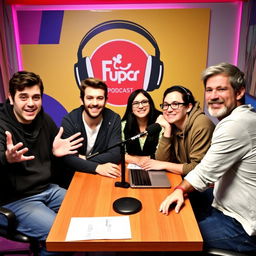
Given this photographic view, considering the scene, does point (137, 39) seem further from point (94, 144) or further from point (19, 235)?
point (19, 235)

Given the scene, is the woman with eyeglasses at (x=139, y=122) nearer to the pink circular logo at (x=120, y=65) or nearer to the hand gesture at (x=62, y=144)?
the hand gesture at (x=62, y=144)

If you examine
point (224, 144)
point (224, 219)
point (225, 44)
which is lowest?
point (224, 219)

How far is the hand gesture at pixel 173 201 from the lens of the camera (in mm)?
1583

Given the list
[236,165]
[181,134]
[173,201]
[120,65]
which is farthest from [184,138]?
[120,65]

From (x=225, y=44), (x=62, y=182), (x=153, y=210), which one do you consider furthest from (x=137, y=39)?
(x=153, y=210)

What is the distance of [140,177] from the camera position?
200 cm

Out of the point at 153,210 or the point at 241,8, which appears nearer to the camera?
the point at 153,210

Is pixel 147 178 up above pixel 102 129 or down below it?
below

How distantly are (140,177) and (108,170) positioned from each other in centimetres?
26

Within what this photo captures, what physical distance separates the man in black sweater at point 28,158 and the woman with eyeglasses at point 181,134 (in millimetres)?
791

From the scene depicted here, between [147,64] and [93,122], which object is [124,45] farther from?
[93,122]

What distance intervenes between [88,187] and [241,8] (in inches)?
120

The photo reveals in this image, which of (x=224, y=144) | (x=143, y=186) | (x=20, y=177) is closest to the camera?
(x=224, y=144)

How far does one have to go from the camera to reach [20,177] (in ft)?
6.73
